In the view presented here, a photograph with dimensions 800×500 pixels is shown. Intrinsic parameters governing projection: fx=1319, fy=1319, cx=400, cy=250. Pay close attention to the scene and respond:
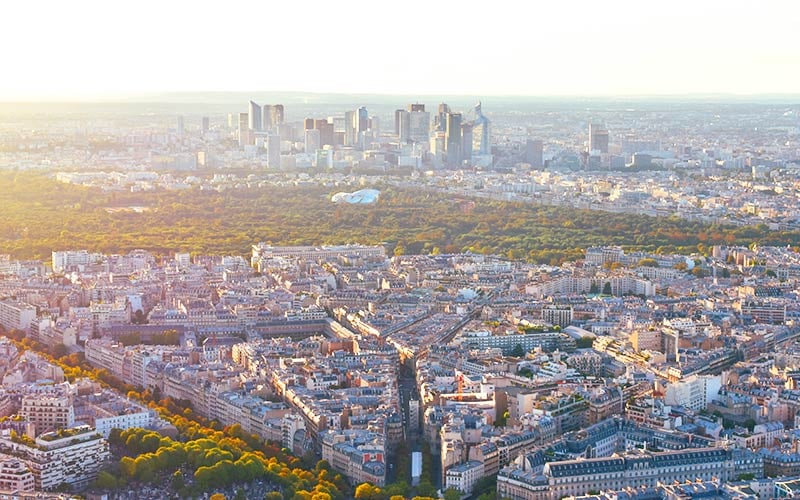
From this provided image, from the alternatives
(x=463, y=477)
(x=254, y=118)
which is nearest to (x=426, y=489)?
(x=463, y=477)

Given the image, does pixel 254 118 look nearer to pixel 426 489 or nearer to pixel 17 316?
pixel 17 316

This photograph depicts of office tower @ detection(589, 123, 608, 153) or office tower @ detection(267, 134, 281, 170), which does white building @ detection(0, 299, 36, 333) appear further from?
office tower @ detection(589, 123, 608, 153)

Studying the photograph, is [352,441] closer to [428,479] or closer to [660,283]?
[428,479]

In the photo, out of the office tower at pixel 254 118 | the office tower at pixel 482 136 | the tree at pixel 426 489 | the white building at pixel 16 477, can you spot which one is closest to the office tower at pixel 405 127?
the office tower at pixel 482 136

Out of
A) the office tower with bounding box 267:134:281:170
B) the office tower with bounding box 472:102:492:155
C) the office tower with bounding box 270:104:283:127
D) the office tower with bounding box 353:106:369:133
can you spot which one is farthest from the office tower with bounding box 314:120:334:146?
the office tower with bounding box 267:134:281:170

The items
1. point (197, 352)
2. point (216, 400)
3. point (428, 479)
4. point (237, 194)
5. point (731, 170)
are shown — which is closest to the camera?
point (428, 479)

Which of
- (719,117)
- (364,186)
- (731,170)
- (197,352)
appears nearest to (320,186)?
(364,186)
